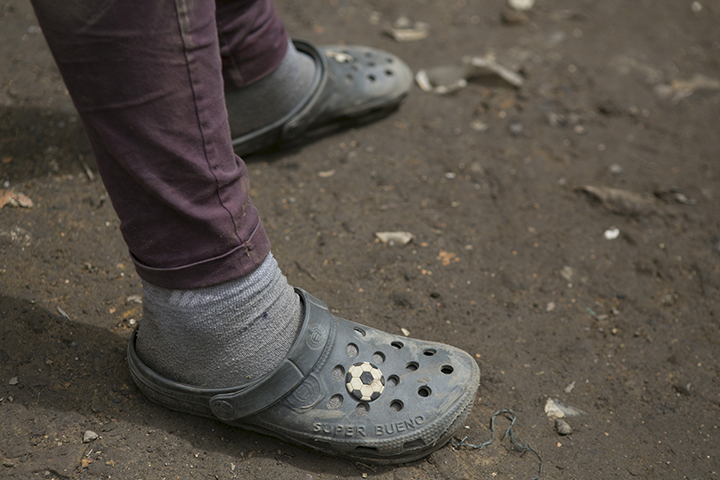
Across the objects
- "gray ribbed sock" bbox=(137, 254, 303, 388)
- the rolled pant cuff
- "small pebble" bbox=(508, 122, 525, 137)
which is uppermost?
the rolled pant cuff

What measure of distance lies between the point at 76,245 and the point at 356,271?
2.59ft

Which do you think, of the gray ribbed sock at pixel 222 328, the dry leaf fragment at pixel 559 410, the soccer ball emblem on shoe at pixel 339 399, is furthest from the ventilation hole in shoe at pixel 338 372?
the dry leaf fragment at pixel 559 410

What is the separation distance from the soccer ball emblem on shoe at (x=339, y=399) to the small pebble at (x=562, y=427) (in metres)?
0.27

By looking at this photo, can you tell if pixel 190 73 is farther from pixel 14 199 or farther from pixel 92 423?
pixel 14 199

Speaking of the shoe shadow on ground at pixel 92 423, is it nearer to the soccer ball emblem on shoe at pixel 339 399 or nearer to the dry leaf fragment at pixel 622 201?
the soccer ball emblem on shoe at pixel 339 399

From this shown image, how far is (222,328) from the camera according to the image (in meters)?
1.05

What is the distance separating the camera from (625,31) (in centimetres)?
284

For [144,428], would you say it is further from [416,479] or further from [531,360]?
[531,360]

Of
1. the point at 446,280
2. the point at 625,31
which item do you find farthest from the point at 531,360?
the point at 625,31

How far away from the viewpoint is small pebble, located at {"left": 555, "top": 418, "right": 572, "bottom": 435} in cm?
127

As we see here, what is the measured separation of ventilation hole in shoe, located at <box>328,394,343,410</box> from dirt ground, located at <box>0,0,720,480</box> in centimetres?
14

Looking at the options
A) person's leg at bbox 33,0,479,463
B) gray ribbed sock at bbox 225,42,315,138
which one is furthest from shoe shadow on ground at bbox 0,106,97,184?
person's leg at bbox 33,0,479,463

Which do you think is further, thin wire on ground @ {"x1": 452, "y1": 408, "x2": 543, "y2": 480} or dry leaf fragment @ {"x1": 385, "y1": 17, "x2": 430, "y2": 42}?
dry leaf fragment @ {"x1": 385, "y1": 17, "x2": 430, "y2": 42}

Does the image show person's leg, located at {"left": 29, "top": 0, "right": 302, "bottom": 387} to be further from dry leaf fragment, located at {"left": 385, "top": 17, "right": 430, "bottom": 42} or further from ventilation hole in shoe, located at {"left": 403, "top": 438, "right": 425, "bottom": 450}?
dry leaf fragment, located at {"left": 385, "top": 17, "right": 430, "bottom": 42}
